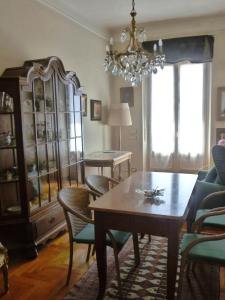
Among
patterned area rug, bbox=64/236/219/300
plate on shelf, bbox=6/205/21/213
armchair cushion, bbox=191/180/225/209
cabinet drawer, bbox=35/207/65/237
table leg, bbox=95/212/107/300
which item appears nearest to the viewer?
table leg, bbox=95/212/107/300

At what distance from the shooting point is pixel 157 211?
1924mm

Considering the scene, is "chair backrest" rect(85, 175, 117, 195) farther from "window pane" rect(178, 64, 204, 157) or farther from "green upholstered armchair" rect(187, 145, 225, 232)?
"window pane" rect(178, 64, 204, 157)

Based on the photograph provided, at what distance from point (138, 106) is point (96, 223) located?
3.52m

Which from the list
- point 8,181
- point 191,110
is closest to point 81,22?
point 191,110

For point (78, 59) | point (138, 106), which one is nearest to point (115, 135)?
point (138, 106)

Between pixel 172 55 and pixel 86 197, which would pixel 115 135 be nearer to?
pixel 172 55

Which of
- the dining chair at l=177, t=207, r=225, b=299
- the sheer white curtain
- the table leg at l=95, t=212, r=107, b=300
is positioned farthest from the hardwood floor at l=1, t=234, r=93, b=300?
the sheer white curtain

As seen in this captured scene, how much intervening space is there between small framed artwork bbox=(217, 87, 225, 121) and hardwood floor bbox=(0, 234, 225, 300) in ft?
9.51

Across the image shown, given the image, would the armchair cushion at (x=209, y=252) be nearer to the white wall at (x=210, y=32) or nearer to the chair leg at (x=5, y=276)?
the chair leg at (x=5, y=276)

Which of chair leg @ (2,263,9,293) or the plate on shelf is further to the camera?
the plate on shelf

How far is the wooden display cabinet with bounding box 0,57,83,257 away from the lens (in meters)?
2.63

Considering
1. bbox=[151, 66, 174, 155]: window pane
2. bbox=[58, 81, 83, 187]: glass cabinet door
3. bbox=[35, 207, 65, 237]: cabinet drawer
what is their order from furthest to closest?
bbox=[151, 66, 174, 155]: window pane → bbox=[58, 81, 83, 187]: glass cabinet door → bbox=[35, 207, 65, 237]: cabinet drawer

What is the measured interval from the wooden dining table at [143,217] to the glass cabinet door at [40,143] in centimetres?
90

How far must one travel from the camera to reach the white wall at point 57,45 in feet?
9.55
